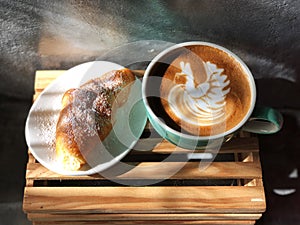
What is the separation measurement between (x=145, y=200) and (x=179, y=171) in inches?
3.6

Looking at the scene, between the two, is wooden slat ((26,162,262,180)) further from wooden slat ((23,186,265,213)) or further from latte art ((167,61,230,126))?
latte art ((167,61,230,126))

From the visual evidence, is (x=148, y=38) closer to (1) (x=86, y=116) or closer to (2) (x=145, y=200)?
(1) (x=86, y=116)

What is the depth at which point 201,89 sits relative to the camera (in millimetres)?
893

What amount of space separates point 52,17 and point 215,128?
0.47m

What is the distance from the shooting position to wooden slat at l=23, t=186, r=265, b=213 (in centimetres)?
94

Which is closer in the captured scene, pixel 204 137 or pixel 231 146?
pixel 204 137

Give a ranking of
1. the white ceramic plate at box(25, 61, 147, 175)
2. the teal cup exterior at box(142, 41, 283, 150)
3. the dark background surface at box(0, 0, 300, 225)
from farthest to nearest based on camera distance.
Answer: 1. the dark background surface at box(0, 0, 300, 225)
2. the white ceramic plate at box(25, 61, 147, 175)
3. the teal cup exterior at box(142, 41, 283, 150)

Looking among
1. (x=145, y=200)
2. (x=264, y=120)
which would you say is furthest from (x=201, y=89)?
(x=145, y=200)

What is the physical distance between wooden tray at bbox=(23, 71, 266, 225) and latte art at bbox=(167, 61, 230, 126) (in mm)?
130

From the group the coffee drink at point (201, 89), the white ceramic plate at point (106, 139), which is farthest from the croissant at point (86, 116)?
the coffee drink at point (201, 89)

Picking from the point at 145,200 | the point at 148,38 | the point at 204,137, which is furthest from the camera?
the point at 148,38

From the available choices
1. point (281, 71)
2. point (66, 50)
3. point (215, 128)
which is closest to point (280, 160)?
point (281, 71)

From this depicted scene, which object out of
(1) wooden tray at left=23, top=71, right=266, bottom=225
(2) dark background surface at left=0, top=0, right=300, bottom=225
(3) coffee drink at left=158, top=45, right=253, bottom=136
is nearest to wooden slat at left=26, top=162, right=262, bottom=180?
(1) wooden tray at left=23, top=71, right=266, bottom=225

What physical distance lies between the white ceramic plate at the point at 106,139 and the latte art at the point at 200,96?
0.43 ft
